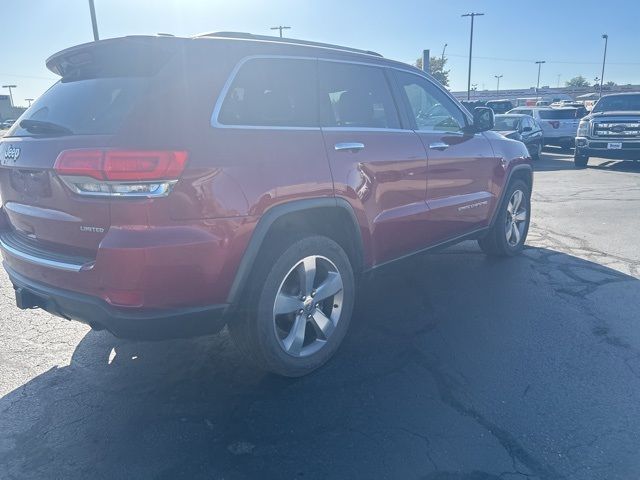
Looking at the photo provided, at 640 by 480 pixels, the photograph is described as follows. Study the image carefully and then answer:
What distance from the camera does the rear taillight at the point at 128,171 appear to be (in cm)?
228

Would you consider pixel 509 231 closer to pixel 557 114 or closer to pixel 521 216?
pixel 521 216

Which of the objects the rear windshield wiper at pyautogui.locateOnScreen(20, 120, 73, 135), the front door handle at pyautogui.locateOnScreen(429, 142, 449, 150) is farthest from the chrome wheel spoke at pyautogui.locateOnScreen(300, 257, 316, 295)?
the front door handle at pyautogui.locateOnScreen(429, 142, 449, 150)

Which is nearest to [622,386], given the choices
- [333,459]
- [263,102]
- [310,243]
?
[333,459]

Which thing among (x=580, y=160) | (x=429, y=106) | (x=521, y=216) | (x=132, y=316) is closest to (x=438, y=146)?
(x=429, y=106)

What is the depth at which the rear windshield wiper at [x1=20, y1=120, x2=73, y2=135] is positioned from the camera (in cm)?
261

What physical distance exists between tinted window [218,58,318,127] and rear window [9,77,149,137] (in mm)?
473

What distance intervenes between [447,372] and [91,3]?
1563cm

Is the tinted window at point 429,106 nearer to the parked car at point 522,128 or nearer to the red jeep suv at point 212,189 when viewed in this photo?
the red jeep suv at point 212,189

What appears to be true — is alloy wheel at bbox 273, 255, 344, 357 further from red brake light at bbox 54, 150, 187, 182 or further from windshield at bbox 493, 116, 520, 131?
windshield at bbox 493, 116, 520, 131

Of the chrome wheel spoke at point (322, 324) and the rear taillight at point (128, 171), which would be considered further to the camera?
the chrome wheel spoke at point (322, 324)

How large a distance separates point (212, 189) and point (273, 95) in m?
0.83

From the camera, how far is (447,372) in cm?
318

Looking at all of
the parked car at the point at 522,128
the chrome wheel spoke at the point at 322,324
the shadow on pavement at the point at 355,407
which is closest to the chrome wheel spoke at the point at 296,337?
the chrome wheel spoke at the point at 322,324

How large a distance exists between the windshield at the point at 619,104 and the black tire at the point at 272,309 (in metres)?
14.6
